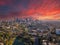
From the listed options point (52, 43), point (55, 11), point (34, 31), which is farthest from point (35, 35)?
point (55, 11)

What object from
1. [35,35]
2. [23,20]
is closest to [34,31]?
[35,35]

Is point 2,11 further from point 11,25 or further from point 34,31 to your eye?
point 34,31

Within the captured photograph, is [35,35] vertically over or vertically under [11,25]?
under

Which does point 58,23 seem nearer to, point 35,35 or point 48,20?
point 48,20

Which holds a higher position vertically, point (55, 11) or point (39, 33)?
point (55, 11)

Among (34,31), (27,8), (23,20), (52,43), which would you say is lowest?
(52,43)

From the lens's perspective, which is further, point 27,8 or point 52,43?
point 27,8

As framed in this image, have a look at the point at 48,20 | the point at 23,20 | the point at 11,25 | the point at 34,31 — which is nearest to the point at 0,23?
the point at 11,25

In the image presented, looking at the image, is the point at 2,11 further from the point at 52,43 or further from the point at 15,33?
the point at 52,43
